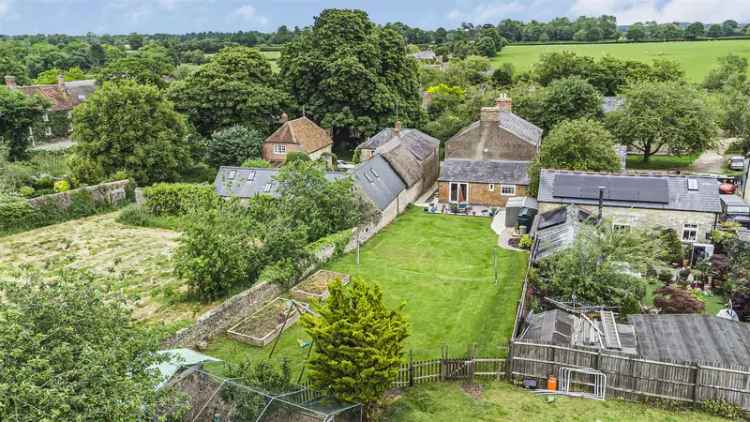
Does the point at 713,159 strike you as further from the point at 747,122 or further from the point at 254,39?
the point at 254,39

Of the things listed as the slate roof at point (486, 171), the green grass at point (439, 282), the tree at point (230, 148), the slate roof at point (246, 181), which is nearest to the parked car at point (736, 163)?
the slate roof at point (486, 171)

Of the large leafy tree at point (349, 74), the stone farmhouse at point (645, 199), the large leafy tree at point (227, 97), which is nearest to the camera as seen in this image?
the stone farmhouse at point (645, 199)

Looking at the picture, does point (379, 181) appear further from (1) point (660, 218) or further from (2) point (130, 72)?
(2) point (130, 72)

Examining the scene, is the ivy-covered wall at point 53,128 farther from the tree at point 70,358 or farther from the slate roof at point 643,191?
the tree at point 70,358

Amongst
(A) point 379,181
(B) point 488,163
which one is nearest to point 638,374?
(A) point 379,181

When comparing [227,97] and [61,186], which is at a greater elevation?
[227,97]

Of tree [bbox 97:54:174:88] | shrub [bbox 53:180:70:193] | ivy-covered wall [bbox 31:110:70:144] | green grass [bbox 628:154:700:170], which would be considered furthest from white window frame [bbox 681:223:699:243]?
tree [bbox 97:54:174:88]

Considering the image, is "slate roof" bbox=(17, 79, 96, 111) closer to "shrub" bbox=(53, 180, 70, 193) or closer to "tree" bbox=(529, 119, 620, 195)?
"shrub" bbox=(53, 180, 70, 193)
